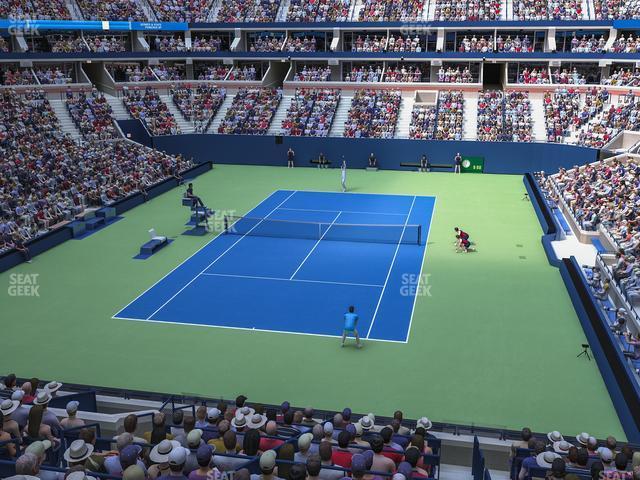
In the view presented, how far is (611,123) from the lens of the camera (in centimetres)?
4028

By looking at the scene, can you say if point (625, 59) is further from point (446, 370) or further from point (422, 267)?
point (446, 370)

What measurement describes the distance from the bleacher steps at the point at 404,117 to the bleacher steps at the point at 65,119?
70.1ft

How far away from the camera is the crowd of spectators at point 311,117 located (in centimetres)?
4638

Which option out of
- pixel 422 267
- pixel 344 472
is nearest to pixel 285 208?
pixel 422 267

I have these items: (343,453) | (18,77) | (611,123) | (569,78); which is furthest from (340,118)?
(343,453)

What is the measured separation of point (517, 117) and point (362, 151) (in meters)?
11.0

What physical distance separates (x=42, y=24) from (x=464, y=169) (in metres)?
31.5

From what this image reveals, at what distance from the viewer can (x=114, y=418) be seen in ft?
38.7

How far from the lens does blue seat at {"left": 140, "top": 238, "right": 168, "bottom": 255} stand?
25953 millimetres

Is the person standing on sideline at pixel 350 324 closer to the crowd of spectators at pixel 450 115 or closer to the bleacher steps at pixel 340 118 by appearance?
the crowd of spectators at pixel 450 115

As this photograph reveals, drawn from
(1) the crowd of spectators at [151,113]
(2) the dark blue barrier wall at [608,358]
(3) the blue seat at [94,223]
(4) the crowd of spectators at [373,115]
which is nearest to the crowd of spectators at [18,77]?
(1) the crowd of spectators at [151,113]

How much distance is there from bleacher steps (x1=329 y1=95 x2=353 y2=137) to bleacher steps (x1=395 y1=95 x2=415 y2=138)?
3890 mm

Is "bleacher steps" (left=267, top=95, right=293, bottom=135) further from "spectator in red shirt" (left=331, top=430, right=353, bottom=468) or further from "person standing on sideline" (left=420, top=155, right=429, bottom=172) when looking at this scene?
"spectator in red shirt" (left=331, top=430, right=353, bottom=468)

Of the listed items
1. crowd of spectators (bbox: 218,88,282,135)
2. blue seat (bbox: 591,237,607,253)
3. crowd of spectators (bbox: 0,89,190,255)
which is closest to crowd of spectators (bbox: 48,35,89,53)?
crowd of spectators (bbox: 0,89,190,255)
